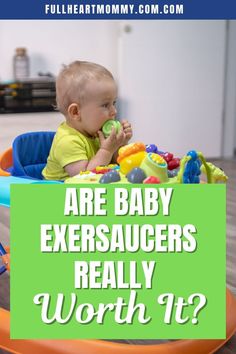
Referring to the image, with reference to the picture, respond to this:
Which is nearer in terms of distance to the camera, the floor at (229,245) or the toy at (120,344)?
the toy at (120,344)

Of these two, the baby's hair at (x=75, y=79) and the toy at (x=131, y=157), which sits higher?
the baby's hair at (x=75, y=79)

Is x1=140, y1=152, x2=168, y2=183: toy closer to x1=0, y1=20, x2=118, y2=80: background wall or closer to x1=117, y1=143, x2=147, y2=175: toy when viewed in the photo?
x1=117, y1=143, x2=147, y2=175: toy

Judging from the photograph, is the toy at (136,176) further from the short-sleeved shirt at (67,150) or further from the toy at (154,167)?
the short-sleeved shirt at (67,150)

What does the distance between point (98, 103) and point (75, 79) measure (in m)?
0.08

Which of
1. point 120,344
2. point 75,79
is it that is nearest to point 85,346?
point 120,344

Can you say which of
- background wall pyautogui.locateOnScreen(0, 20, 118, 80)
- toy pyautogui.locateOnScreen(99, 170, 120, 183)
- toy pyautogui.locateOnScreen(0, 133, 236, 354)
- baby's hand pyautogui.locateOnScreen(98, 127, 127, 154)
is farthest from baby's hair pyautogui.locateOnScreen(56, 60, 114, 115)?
background wall pyautogui.locateOnScreen(0, 20, 118, 80)

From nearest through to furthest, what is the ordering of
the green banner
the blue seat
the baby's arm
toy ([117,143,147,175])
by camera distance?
1. the green banner
2. toy ([117,143,147,175])
3. the baby's arm
4. the blue seat

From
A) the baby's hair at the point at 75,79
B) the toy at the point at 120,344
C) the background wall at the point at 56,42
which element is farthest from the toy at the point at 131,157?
the background wall at the point at 56,42

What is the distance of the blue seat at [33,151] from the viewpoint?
1.52 meters

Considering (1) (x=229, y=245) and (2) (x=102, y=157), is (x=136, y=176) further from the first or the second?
(1) (x=229, y=245)

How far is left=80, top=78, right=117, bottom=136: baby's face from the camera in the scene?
1273 mm

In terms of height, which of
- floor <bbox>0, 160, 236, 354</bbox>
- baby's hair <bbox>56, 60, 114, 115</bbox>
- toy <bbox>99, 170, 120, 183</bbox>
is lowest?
floor <bbox>0, 160, 236, 354</bbox>

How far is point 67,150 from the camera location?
1.30 meters

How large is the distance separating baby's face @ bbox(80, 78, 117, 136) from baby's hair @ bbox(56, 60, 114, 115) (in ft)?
0.05
